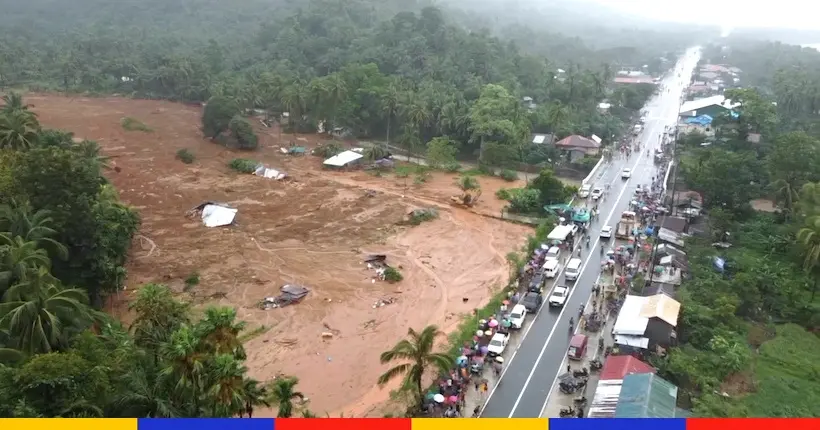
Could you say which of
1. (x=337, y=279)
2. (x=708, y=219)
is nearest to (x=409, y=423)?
(x=337, y=279)

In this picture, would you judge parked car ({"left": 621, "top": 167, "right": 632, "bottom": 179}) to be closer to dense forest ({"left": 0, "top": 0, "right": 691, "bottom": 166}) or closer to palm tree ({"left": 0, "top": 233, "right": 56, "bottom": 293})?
dense forest ({"left": 0, "top": 0, "right": 691, "bottom": 166})

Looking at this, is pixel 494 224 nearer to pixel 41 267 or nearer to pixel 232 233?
pixel 232 233

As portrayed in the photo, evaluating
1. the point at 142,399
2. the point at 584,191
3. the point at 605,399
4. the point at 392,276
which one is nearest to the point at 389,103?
the point at 584,191

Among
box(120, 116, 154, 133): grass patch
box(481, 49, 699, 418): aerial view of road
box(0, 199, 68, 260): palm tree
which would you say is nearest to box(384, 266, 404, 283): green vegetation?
box(481, 49, 699, 418): aerial view of road

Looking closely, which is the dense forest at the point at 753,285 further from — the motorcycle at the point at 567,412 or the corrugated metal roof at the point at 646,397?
the motorcycle at the point at 567,412

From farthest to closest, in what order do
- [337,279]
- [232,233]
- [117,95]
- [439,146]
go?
[117,95] < [439,146] < [232,233] < [337,279]

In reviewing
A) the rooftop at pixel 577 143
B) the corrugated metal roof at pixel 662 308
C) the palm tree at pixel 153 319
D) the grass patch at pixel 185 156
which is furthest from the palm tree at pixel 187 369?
the rooftop at pixel 577 143
